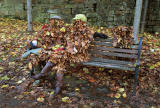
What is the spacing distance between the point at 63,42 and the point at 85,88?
997mm

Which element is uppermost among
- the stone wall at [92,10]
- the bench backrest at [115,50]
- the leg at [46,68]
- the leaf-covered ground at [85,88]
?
the stone wall at [92,10]

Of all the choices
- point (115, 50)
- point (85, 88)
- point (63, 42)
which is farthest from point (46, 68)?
point (115, 50)

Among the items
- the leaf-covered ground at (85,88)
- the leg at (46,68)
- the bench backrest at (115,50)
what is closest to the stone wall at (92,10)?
the leaf-covered ground at (85,88)

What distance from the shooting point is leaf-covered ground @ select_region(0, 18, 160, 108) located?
2.58m

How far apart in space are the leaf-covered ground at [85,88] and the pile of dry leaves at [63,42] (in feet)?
1.60

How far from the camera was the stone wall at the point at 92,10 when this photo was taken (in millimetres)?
6855

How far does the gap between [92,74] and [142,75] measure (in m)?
1.04

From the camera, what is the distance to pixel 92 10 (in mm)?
7520

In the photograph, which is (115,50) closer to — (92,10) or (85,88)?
(85,88)

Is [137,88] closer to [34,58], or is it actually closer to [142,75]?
[142,75]

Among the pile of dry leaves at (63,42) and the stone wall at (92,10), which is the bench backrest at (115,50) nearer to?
the pile of dry leaves at (63,42)

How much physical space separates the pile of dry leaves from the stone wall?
4.45 metres

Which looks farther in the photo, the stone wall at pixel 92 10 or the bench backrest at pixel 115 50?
the stone wall at pixel 92 10

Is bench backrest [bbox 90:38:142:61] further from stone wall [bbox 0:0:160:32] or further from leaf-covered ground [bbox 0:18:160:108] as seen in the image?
stone wall [bbox 0:0:160:32]
